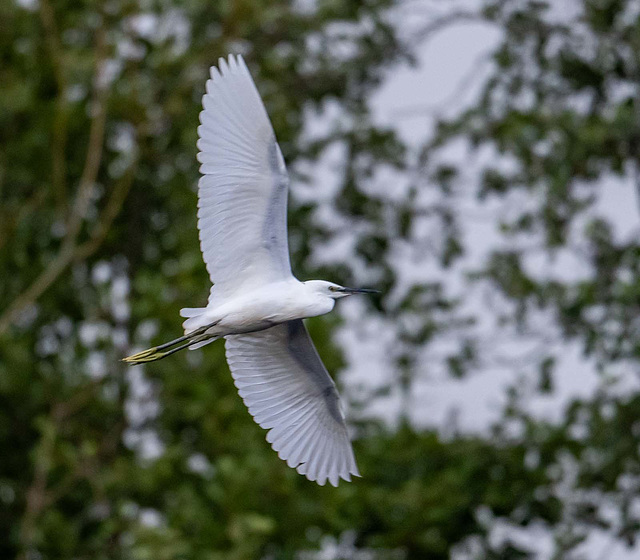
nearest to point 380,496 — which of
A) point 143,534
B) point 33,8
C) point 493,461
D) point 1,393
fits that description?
point 493,461

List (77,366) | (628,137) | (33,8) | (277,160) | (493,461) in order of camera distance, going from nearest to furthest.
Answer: (277,160), (628,137), (493,461), (77,366), (33,8)

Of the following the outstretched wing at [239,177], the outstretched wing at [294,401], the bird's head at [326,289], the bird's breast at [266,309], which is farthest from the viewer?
the outstretched wing at [294,401]

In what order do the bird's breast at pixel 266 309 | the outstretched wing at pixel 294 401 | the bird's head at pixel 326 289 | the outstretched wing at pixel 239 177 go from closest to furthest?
the outstretched wing at pixel 239 177
the bird's breast at pixel 266 309
the bird's head at pixel 326 289
the outstretched wing at pixel 294 401

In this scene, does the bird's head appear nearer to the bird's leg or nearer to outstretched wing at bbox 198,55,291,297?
outstretched wing at bbox 198,55,291,297

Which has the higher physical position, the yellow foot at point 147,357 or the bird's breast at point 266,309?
the bird's breast at point 266,309

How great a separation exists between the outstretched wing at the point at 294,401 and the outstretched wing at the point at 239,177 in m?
0.81

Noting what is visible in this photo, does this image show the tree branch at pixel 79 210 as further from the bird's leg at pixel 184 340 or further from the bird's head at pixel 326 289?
the bird's head at pixel 326 289

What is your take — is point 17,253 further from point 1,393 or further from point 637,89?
point 637,89

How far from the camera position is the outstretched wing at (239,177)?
6895 millimetres

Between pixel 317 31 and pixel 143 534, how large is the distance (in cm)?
557

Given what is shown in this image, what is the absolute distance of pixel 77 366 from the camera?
15117 millimetres

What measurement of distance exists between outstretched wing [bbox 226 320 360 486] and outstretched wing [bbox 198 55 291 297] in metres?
0.81

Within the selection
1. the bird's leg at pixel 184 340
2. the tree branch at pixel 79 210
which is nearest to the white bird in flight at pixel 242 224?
the bird's leg at pixel 184 340

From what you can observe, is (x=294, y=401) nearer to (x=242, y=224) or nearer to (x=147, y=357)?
(x=147, y=357)
